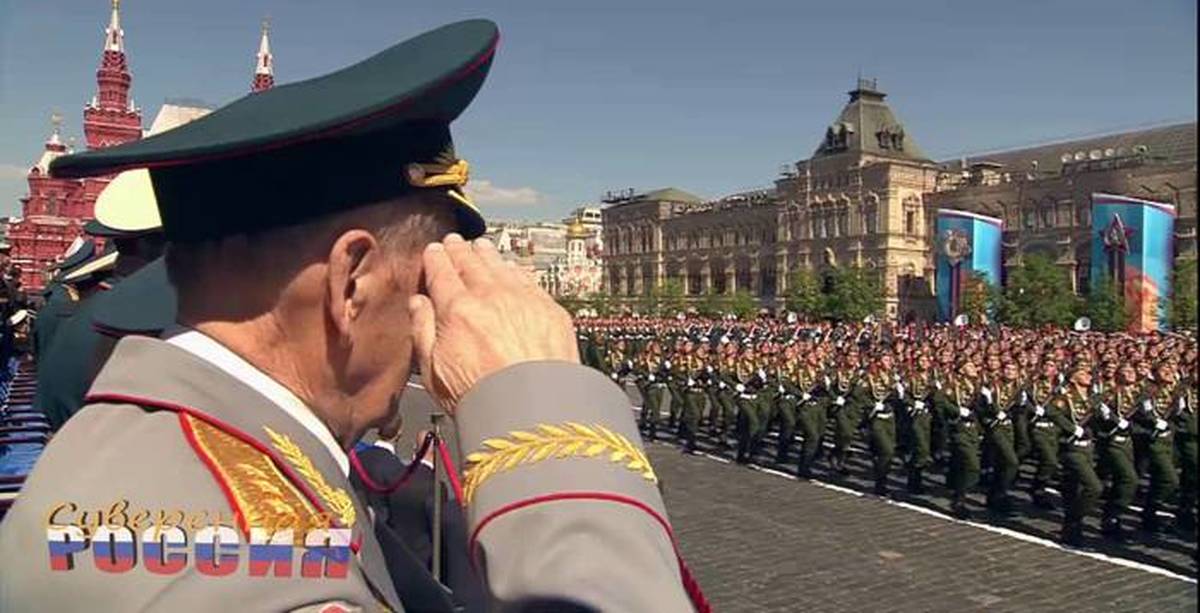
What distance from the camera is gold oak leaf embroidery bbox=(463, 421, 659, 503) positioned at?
905mm

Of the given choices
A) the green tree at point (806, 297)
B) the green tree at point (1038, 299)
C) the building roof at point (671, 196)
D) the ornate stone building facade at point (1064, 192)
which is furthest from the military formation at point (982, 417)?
the building roof at point (671, 196)

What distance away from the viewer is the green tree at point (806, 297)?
177 ft

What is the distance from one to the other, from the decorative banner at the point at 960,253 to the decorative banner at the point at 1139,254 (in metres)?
6.95

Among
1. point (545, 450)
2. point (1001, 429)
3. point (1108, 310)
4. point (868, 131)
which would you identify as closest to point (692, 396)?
point (1001, 429)

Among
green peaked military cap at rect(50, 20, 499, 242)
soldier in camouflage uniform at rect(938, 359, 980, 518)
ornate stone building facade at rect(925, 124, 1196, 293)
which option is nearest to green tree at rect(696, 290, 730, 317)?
ornate stone building facade at rect(925, 124, 1196, 293)

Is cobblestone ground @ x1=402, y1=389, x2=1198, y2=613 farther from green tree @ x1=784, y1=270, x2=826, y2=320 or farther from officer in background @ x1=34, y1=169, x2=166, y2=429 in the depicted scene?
green tree @ x1=784, y1=270, x2=826, y2=320

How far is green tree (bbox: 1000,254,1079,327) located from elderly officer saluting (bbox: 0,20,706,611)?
37.8 metres

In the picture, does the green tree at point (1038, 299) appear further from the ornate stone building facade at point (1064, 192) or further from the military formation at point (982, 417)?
the military formation at point (982, 417)

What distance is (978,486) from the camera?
1129 centimetres

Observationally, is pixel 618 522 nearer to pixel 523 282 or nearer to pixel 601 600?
pixel 601 600

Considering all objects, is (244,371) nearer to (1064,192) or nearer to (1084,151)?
(1064,192)

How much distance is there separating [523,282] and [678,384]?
14535 millimetres

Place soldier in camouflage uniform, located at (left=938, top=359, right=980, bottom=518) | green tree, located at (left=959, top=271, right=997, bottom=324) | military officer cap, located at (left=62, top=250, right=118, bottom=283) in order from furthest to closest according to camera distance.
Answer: green tree, located at (left=959, top=271, right=997, bottom=324) < soldier in camouflage uniform, located at (left=938, top=359, right=980, bottom=518) < military officer cap, located at (left=62, top=250, right=118, bottom=283)

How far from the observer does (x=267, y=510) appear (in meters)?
0.97
